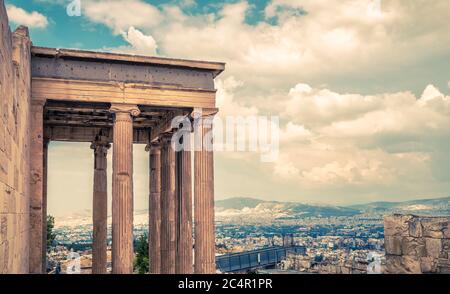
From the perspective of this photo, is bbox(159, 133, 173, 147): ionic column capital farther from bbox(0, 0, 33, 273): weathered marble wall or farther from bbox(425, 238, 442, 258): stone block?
bbox(425, 238, 442, 258): stone block

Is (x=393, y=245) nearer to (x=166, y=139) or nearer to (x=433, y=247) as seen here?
(x=433, y=247)

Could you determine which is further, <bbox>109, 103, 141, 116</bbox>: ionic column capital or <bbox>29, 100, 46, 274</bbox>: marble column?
<bbox>109, 103, 141, 116</bbox>: ionic column capital

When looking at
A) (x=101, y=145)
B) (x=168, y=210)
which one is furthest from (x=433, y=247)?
(x=101, y=145)

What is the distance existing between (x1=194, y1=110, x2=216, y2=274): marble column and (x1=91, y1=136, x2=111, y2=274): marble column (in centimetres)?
976

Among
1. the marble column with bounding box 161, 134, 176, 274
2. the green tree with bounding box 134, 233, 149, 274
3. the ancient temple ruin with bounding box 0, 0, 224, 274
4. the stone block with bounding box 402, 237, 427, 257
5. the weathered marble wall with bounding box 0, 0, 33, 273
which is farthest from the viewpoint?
the green tree with bounding box 134, 233, 149, 274

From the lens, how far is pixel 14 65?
1446cm

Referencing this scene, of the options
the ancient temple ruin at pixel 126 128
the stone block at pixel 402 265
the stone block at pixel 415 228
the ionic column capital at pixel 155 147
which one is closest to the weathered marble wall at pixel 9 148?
the ancient temple ruin at pixel 126 128

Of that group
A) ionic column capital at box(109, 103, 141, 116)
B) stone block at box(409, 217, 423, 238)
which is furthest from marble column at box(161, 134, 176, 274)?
stone block at box(409, 217, 423, 238)

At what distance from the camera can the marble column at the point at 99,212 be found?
3281 centimetres

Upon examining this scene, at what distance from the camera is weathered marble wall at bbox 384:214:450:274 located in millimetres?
20266
